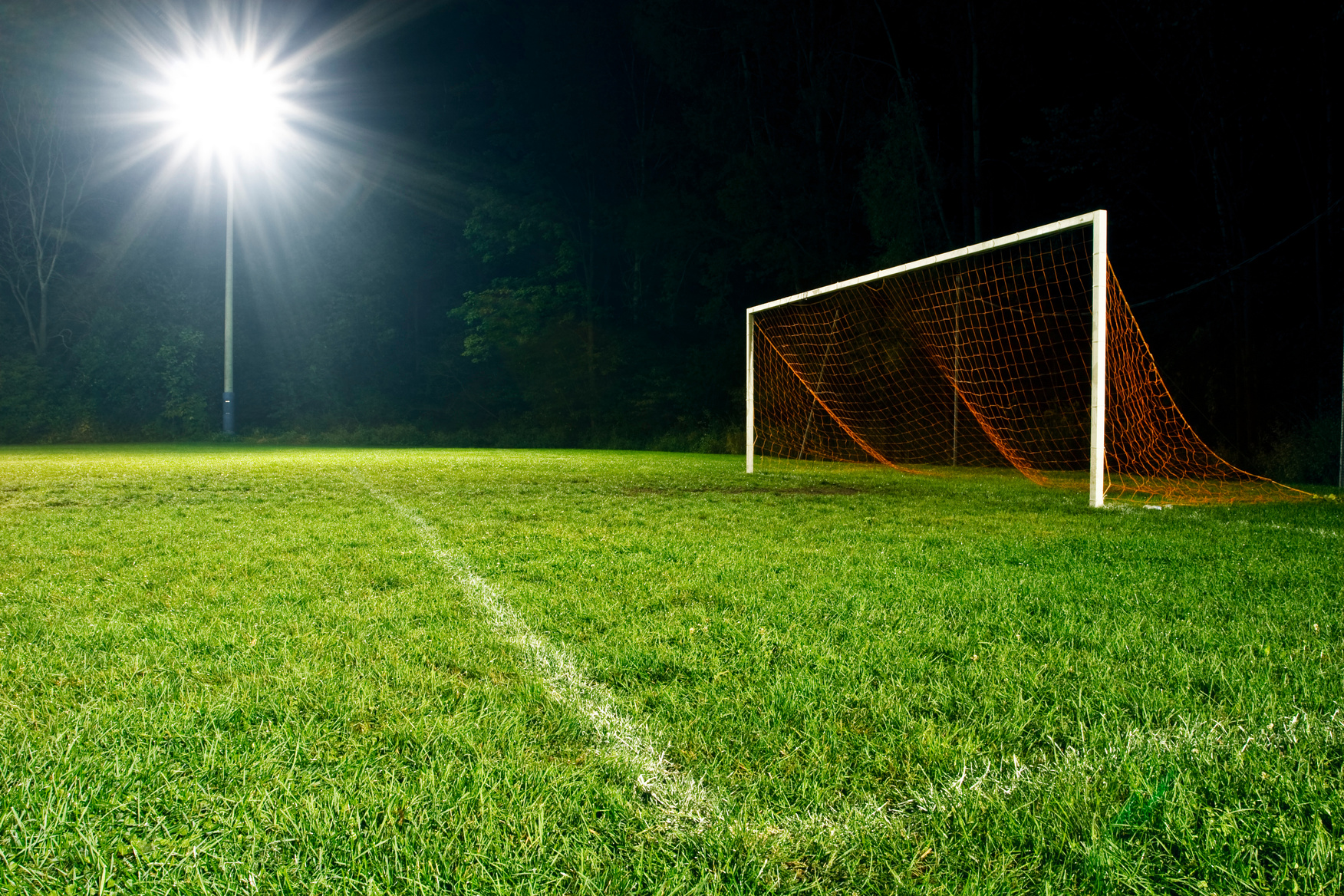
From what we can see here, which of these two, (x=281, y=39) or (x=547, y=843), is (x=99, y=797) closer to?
(x=547, y=843)

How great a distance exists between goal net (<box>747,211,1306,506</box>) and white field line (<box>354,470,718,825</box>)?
8897 mm

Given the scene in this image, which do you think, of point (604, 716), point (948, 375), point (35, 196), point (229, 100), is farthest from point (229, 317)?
point (604, 716)

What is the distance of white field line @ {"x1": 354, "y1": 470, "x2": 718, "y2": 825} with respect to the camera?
168 centimetres

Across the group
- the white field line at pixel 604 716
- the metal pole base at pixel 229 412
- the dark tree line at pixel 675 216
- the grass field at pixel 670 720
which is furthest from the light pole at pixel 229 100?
the white field line at pixel 604 716

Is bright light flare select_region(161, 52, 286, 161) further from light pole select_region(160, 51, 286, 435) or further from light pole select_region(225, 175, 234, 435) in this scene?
light pole select_region(225, 175, 234, 435)

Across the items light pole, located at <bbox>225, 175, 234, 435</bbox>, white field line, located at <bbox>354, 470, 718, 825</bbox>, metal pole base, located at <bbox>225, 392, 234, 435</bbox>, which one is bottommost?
white field line, located at <bbox>354, 470, 718, 825</bbox>

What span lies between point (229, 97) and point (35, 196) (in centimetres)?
1355

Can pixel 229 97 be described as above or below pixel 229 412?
above

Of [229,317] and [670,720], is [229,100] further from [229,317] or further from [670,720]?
[670,720]

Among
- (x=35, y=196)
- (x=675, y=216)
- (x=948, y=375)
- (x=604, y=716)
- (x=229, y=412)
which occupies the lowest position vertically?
(x=604, y=716)

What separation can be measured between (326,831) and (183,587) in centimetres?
277

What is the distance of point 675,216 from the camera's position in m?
29.1

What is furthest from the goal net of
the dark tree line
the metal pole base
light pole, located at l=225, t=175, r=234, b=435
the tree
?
the tree

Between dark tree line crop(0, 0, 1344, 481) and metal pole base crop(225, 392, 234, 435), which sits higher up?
dark tree line crop(0, 0, 1344, 481)
